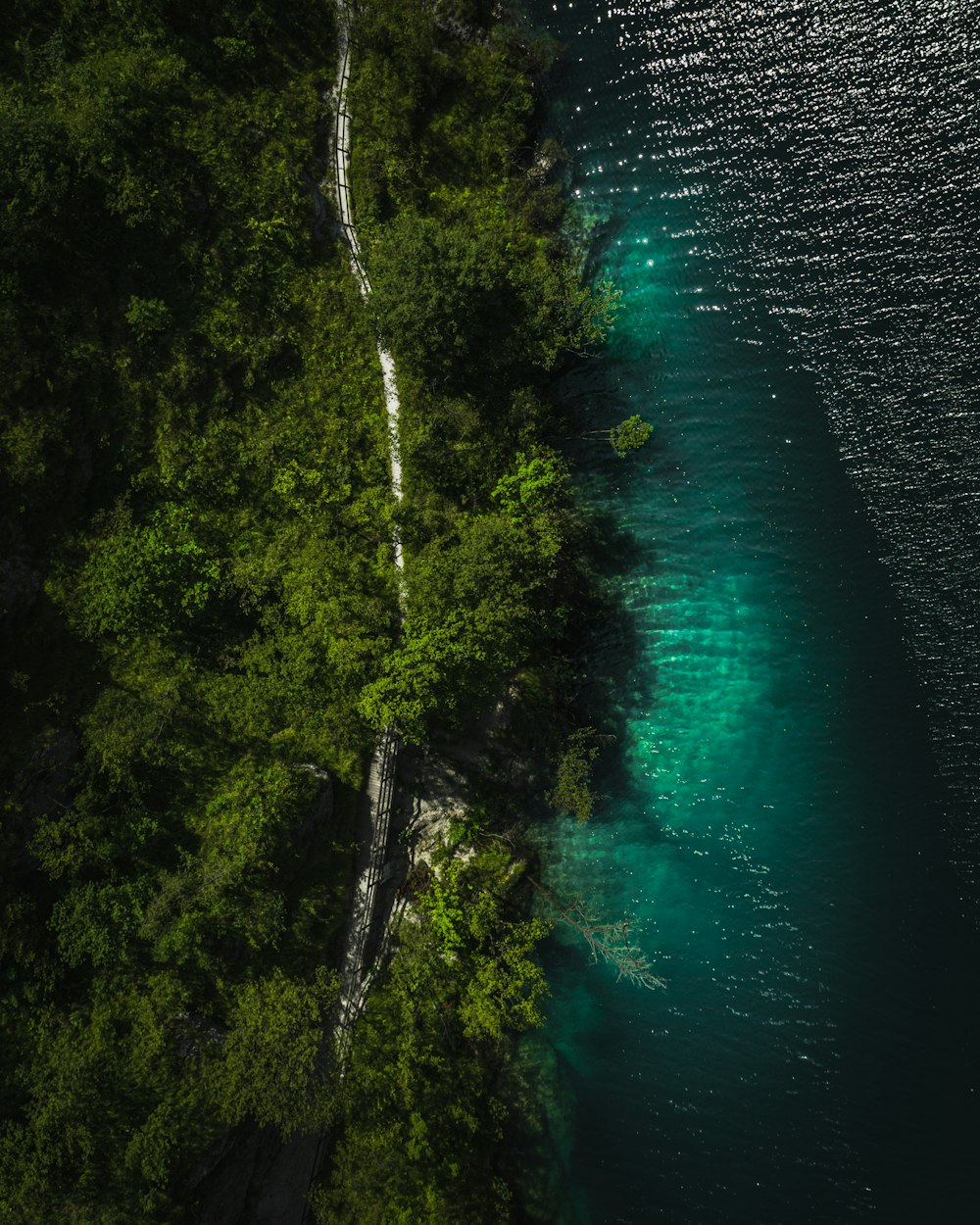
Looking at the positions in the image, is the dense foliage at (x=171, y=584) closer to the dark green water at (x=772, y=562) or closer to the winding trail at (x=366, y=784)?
the winding trail at (x=366, y=784)

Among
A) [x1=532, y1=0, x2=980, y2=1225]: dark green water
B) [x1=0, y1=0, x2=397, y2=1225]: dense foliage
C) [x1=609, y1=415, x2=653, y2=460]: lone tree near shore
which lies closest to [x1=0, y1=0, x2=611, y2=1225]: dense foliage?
[x1=0, y1=0, x2=397, y2=1225]: dense foliage

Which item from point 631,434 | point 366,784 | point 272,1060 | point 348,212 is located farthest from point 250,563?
point 272,1060

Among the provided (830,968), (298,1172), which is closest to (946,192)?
(830,968)

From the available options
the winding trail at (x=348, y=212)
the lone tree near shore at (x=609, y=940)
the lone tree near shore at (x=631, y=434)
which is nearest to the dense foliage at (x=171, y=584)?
the winding trail at (x=348, y=212)

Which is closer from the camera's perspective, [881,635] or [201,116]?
[201,116]

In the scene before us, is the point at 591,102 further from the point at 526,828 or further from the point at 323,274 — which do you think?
the point at 526,828

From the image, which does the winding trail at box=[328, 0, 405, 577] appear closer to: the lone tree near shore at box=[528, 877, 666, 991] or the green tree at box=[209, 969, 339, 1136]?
the lone tree near shore at box=[528, 877, 666, 991]

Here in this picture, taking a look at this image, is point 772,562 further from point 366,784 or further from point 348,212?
point 348,212
